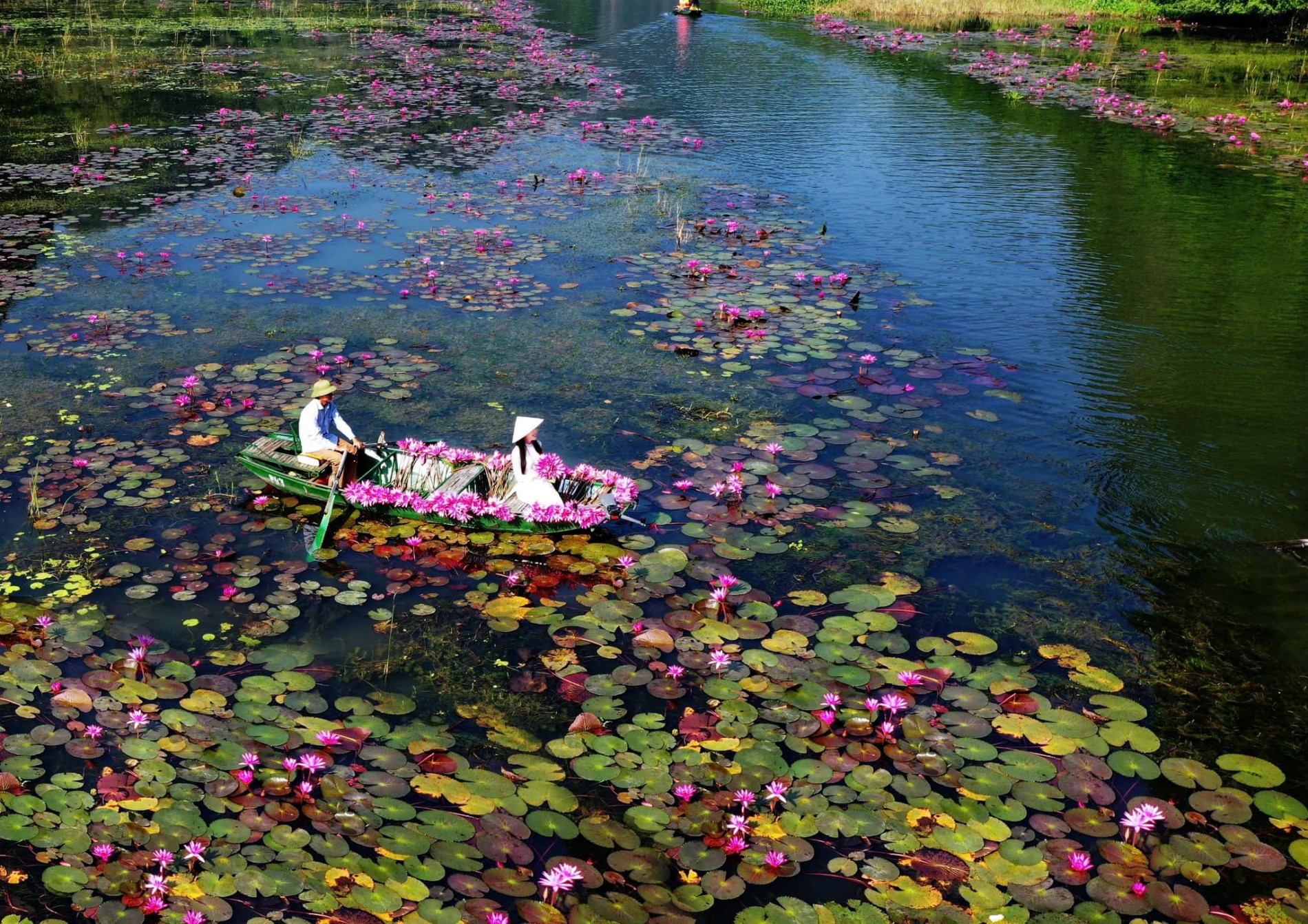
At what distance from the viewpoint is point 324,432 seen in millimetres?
9094

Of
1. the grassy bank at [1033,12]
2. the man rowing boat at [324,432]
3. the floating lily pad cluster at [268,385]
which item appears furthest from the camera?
the grassy bank at [1033,12]

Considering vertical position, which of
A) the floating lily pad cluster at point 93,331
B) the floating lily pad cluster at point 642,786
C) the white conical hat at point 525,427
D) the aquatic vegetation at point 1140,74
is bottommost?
the floating lily pad cluster at point 642,786

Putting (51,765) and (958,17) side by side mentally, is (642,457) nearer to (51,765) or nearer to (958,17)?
(51,765)

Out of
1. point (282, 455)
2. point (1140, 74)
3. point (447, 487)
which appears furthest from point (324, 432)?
point (1140, 74)

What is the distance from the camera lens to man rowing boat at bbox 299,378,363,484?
29.1 ft

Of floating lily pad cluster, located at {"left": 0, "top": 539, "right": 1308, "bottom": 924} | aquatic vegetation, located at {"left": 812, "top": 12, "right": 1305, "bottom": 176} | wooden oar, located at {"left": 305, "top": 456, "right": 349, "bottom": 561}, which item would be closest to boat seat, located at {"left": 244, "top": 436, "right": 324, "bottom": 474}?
wooden oar, located at {"left": 305, "top": 456, "right": 349, "bottom": 561}

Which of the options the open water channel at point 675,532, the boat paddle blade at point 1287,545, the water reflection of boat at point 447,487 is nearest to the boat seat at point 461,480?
the water reflection of boat at point 447,487

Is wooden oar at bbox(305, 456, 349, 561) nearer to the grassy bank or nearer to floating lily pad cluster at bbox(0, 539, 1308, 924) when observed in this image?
floating lily pad cluster at bbox(0, 539, 1308, 924)

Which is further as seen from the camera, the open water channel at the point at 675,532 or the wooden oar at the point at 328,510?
the wooden oar at the point at 328,510

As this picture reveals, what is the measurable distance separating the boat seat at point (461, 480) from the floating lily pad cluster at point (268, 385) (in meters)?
2.49

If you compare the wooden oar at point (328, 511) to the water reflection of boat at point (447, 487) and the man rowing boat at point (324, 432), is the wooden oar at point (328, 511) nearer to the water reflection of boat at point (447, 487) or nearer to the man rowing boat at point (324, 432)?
the water reflection of boat at point (447, 487)

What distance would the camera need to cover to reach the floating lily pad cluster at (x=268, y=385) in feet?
34.1

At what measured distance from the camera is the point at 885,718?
667cm

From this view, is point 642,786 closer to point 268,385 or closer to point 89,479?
point 89,479
